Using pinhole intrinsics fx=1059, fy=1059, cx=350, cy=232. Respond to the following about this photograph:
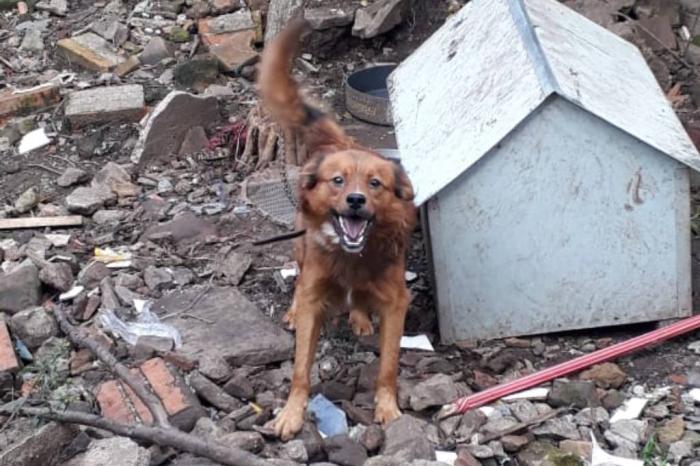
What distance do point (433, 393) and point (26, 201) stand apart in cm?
356

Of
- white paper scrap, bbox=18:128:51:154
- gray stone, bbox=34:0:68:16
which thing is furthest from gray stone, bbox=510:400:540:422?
gray stone, bbox=34:0:68:16

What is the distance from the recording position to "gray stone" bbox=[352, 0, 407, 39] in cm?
934

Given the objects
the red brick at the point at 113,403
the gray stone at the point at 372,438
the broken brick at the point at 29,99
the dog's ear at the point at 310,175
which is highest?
the dog's ear at the point at 310,175

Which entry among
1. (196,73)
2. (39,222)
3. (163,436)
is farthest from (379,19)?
(163,436)

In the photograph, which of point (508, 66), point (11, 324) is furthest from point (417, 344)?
point (11, 324)

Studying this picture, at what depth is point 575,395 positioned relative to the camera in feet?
16.0

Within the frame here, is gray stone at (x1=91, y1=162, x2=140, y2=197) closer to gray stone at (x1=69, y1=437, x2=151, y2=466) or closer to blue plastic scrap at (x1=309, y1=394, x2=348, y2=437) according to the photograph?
blue plastic scrap at (x1=309, y1=394, x2=348, y2=437)

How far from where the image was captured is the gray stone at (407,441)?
4.45 meters

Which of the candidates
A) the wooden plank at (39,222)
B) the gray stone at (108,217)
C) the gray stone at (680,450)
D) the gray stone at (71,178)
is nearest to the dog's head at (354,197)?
the gray stone at (680,450)

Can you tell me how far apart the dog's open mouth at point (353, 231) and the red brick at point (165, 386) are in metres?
1.00

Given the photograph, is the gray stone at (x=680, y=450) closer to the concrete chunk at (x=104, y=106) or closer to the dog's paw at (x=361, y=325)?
the dog's paw at (x=361, y=325)

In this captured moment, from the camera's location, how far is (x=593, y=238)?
17.4ft

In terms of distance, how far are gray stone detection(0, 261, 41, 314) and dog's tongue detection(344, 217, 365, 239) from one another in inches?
81.8

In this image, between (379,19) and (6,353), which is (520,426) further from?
(379,19)
